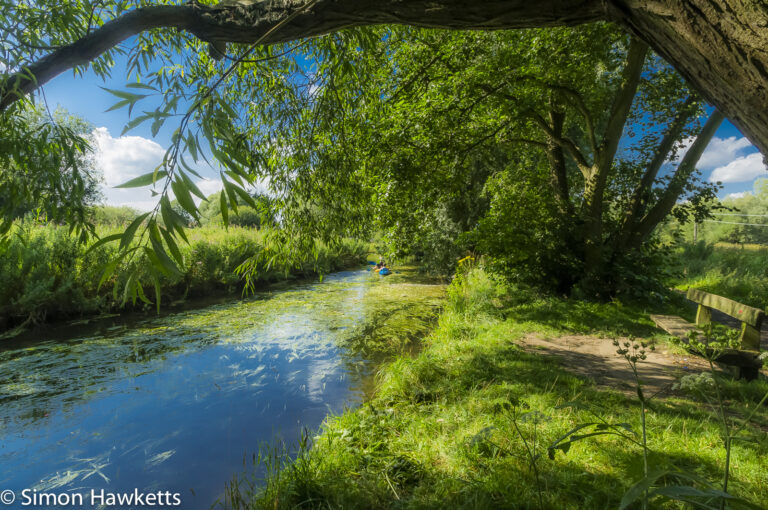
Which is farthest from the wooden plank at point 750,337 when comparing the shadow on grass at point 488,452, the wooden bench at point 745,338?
the shadow on grass at point 488,452

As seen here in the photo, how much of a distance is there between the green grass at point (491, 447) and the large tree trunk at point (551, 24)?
120 centimetres

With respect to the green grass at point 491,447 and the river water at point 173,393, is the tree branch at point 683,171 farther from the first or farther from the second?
the river water at point 173,393

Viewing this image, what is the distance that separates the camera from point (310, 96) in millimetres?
3297

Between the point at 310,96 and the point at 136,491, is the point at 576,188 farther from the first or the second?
the point at 136,491

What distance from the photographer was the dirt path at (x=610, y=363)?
375 centimetres

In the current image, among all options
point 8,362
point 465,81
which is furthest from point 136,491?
point 465,81

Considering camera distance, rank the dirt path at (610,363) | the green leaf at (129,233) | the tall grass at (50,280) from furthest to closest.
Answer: the tall grass at (50,280) < the dirt path at (610,363) < the green leaf at (129,233)

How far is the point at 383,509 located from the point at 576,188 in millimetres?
9447

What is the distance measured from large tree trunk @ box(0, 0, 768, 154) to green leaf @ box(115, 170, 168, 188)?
612mm

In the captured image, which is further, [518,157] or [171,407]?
[518,157]

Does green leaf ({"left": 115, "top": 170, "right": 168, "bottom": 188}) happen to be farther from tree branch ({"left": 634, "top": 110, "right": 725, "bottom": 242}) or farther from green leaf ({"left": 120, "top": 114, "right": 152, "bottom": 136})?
tree branch ({"left": 634, "top": 110, "right": 725, "bottom": 242})

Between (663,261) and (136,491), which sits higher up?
(663,261)

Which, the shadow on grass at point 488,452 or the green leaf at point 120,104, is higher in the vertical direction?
the green leaf at point 120,104

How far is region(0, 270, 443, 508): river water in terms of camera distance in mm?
3277
